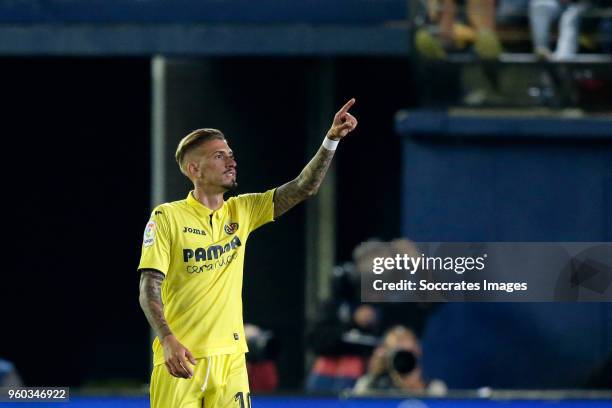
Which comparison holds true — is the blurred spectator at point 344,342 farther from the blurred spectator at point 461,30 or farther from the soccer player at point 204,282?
the soccer player at point 204,282

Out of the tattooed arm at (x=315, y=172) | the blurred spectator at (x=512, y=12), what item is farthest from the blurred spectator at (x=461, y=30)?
the tattooed arm at (x=315, y=172)

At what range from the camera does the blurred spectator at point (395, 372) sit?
8305mm

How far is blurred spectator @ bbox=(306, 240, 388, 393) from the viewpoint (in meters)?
8.71

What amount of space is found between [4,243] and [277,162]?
8.41 ft

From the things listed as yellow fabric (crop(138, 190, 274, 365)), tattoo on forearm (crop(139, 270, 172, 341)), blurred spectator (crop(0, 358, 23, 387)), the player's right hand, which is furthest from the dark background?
the player's right hand

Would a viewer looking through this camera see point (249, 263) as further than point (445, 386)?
Yes

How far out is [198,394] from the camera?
18.1 feet

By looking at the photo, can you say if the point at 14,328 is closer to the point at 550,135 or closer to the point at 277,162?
the point at 277,162

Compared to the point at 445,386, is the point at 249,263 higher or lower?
higher

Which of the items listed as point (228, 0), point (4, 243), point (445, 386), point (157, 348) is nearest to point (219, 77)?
point (228, 0)

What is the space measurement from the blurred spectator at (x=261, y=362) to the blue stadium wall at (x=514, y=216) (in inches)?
38.4

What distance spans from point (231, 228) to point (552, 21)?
403 cm
